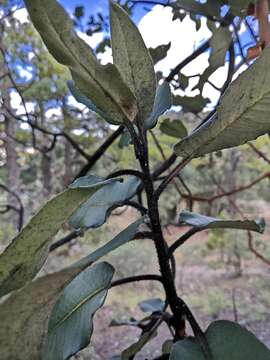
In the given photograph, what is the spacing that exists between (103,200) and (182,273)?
4952 millimetres

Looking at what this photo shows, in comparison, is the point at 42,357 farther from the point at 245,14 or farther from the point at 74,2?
the point at 74,2

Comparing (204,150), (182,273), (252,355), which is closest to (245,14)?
(204,150)

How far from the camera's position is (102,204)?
0.46 meters

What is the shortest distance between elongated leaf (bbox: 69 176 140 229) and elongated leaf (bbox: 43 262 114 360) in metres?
0.07

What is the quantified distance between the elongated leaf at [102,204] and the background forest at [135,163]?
80 millimetres

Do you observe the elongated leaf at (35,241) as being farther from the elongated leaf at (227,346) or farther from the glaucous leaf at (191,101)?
the glaucous leaf at (191,101)

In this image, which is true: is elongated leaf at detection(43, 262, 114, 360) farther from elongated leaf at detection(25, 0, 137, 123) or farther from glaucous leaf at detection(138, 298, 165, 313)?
glaucous leaf at detection(138, 298, 165, 313)

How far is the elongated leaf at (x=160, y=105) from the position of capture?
369mm

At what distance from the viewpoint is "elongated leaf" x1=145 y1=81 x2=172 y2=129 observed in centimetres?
37

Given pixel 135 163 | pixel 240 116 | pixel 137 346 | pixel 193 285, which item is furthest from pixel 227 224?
pixel 193 285

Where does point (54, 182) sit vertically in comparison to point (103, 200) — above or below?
above

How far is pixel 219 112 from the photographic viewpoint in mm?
332

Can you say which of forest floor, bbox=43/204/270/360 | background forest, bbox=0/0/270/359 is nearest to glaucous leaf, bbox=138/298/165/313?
background forest, bbox=0/0/270/359

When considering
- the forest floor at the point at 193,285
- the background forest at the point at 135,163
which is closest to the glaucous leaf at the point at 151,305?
the background forest at the point at 135,163
